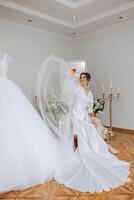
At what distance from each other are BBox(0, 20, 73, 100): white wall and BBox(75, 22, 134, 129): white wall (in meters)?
1.17

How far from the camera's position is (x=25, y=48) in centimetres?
546

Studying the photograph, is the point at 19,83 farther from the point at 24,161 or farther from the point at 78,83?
the point at 24,161

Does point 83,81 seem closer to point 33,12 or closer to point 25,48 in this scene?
point 33,12

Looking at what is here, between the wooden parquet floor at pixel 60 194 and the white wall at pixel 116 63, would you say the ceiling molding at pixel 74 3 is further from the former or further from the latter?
the wooden parquet floor at pixel 60 194

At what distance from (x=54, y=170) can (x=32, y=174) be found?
1.15ft

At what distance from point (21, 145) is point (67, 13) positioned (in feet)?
11.4

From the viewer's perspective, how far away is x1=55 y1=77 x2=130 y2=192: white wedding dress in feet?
8.39

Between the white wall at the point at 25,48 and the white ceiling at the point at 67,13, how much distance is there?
0.76ft

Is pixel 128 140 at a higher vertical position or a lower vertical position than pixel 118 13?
lower

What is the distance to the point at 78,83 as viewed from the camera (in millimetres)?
3447

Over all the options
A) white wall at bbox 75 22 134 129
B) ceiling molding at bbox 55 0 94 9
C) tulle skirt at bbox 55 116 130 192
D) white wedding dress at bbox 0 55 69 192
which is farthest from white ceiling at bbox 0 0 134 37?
tulle skirt at bbox 55 116 130 192

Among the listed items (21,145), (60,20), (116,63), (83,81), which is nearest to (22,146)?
(21,145)

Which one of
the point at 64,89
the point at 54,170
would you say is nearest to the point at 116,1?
the point at 64,89

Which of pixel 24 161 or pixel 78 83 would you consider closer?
pixel 24 161
